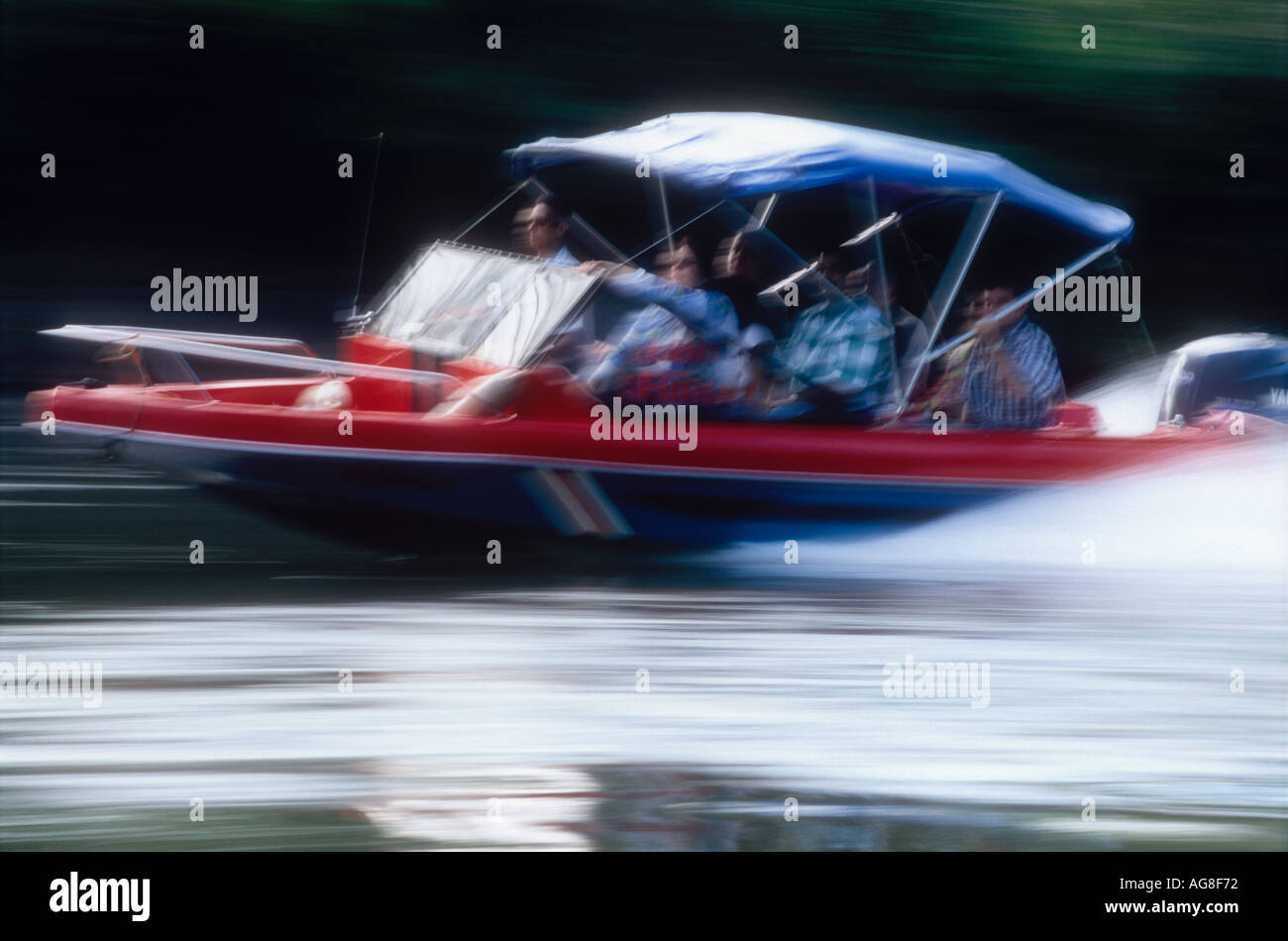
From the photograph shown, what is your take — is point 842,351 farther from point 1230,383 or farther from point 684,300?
point 1230,383

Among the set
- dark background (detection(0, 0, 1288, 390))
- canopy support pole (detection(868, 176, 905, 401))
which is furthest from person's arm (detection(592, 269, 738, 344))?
dark background (detection(0, 0, 1288, 390))

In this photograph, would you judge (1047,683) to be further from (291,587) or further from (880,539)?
(291,587)

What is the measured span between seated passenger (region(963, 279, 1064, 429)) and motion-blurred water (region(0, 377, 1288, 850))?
1.00 ft

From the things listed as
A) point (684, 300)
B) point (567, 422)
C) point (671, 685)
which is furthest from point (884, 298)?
point (671, 685)

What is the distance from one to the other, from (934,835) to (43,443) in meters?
5.30

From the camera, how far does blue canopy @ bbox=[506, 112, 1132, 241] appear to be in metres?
5.12

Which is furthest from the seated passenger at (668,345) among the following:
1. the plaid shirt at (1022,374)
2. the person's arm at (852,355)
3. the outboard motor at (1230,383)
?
the outboard motor at (1230,383)

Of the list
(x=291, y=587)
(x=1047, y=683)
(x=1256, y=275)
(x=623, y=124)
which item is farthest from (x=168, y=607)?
(x=1256, y=275)

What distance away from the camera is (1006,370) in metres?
5.40

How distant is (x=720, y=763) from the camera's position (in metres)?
3.58

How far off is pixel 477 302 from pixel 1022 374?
1793 millimetres

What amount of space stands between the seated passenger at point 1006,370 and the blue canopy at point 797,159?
0.40m

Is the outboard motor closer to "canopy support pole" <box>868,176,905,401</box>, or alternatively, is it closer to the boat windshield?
"canopy support pole" <box>868,176,905,401</box>

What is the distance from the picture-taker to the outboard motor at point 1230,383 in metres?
5.89
